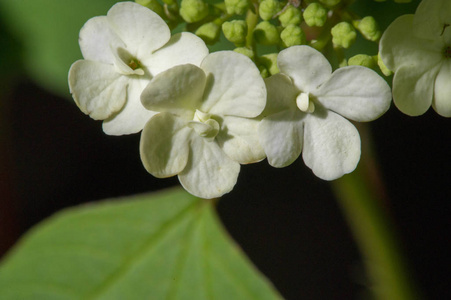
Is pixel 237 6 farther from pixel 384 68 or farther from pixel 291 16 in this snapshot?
pixel 384 68

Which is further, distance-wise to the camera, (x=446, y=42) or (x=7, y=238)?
(x=7, y=238)

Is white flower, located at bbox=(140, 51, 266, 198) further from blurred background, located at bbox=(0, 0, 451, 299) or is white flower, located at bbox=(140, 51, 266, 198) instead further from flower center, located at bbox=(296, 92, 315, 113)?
blurred background, located at bbox=(0, 0, 451, 299)

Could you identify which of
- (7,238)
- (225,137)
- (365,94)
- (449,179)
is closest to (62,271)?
(7,238)

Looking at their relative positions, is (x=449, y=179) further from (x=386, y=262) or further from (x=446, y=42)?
(x=446, y=42)

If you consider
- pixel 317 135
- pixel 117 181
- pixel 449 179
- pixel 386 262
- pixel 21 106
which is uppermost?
pixel 317 135

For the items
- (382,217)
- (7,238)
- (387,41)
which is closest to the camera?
(387,41)

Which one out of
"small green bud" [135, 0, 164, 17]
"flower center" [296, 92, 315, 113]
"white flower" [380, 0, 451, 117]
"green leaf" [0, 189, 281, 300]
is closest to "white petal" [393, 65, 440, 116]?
"white flower" [380, 0, 451, 117]
